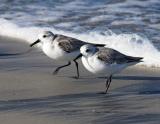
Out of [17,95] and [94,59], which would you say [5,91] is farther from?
[94,59]

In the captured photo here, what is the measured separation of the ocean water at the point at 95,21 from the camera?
30.2 ft

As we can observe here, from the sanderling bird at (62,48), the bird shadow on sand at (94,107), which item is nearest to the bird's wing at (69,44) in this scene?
the sanderling bird at (62,48)

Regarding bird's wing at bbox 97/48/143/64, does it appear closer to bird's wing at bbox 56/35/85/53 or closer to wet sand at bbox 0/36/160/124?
wet sand at bbox 0/36/160/124

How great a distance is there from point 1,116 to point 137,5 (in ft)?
23.5

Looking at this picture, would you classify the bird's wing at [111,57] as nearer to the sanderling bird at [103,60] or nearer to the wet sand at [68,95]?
the sanderling bird at [103,60]

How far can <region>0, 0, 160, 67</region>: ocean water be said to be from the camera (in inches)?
362

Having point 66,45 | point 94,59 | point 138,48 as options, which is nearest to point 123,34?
point 138,48

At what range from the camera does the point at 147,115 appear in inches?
232

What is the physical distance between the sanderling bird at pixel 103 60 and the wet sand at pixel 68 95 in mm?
267

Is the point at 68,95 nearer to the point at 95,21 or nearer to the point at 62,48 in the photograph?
the point at 62,48

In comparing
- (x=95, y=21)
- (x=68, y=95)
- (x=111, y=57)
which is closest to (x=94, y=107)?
(x=68, y=95)

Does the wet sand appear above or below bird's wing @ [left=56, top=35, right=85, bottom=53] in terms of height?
below

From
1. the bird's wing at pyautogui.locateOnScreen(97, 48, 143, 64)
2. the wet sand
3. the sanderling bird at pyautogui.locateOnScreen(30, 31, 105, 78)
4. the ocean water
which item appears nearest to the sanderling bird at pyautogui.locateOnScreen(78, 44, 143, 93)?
the bird's wing at pyautogui.locateOnScreen(97, 48, 143, 64)

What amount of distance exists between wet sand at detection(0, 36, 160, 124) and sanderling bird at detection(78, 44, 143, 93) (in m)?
0.27
